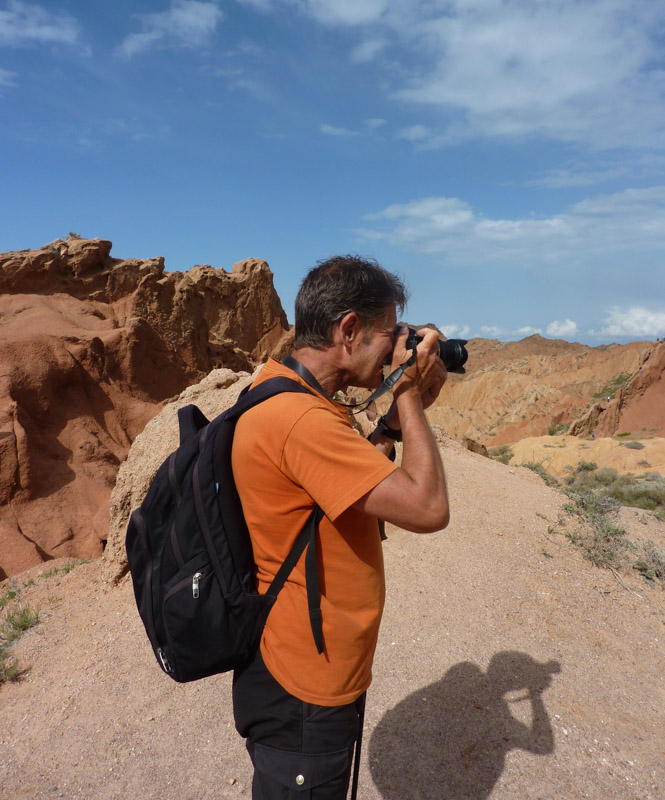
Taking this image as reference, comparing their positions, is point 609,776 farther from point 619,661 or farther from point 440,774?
point 619,661

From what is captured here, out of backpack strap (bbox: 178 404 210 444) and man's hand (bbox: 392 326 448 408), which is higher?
man's hand (bbox: 392 326 448 408)

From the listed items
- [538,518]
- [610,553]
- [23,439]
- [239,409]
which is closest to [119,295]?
[23,439]

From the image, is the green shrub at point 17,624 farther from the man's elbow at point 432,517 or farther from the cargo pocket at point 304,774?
the man's elbow at point 432,517

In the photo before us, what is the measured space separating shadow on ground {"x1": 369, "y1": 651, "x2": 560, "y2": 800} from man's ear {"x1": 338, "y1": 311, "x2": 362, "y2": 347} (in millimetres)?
2460

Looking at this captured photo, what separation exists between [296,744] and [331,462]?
79 centimetres

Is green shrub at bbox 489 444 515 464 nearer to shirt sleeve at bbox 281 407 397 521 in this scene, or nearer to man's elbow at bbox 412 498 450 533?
man's elbow at bbox 412 498 450 533

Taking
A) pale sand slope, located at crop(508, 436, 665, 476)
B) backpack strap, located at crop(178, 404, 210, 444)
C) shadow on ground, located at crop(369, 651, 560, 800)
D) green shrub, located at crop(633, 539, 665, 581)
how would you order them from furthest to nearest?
pale sand slope, located at crop(508, 436, 665, 476), green shrub, located at crop(633, 539, 665, 581), shadow on ground, located at crop(369, 651, 560, 800), backpack strap, located at crop(178, 404, 210, 444)

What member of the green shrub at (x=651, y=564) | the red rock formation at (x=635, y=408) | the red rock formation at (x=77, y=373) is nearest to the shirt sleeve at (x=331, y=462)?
the green shrub at (x=651, y=564)

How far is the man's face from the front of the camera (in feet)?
5.08

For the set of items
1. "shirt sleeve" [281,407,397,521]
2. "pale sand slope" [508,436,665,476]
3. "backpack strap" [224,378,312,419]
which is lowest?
"pale sand slope" [508,436,665,476]

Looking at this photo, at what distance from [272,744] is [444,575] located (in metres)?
3.38

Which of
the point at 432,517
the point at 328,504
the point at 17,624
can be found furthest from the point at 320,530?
the point at 17,624

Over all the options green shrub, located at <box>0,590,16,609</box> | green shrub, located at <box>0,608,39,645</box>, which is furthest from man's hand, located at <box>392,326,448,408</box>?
green shrub, located at <box>0,590,16,609</box>

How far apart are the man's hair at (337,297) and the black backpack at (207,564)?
0.64 ft
